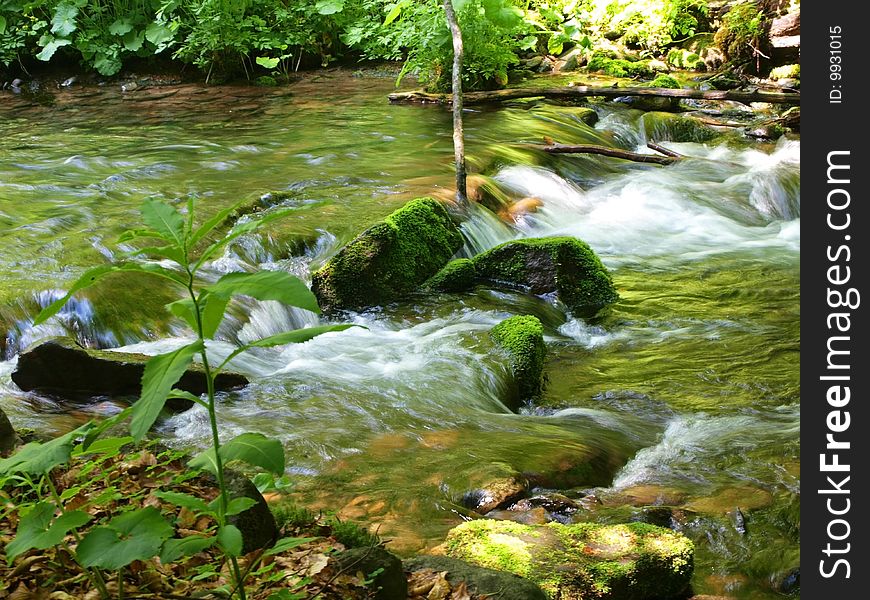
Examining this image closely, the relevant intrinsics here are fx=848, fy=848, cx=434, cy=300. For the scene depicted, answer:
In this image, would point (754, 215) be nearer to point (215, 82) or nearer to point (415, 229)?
point (415, 229)

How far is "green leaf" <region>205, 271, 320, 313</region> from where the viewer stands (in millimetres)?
1721

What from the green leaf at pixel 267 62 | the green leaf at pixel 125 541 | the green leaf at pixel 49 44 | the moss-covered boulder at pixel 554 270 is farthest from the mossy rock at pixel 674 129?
the green leaf at pixel 49 44

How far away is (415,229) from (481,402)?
2.54 metres

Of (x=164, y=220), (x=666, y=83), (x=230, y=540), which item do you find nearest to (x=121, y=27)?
(x=666, y=83)

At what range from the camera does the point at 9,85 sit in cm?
1942

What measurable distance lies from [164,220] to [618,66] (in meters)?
16.9

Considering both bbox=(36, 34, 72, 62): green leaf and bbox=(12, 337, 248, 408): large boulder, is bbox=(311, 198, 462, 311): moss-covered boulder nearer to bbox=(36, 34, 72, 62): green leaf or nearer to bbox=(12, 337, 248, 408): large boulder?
bbox=(12, 337, 248, 408): large boulder

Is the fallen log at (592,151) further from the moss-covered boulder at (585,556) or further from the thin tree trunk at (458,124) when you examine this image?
the moss-covered boulder at (585,556)

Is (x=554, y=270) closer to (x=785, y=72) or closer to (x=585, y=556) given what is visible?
(x=585, y=556)

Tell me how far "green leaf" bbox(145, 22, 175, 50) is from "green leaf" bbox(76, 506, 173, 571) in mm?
18759

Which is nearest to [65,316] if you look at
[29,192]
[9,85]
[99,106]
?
[29,192]

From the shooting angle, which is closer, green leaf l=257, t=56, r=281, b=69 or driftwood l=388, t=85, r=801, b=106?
driftwood l=388, t=85, r=801, b=106

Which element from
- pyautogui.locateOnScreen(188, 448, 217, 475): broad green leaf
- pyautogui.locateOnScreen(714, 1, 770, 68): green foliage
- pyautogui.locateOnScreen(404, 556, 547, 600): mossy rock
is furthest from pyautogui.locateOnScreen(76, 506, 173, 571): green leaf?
pyautogui.locateOnScreen(714, 1, 770, 68): green foliage
